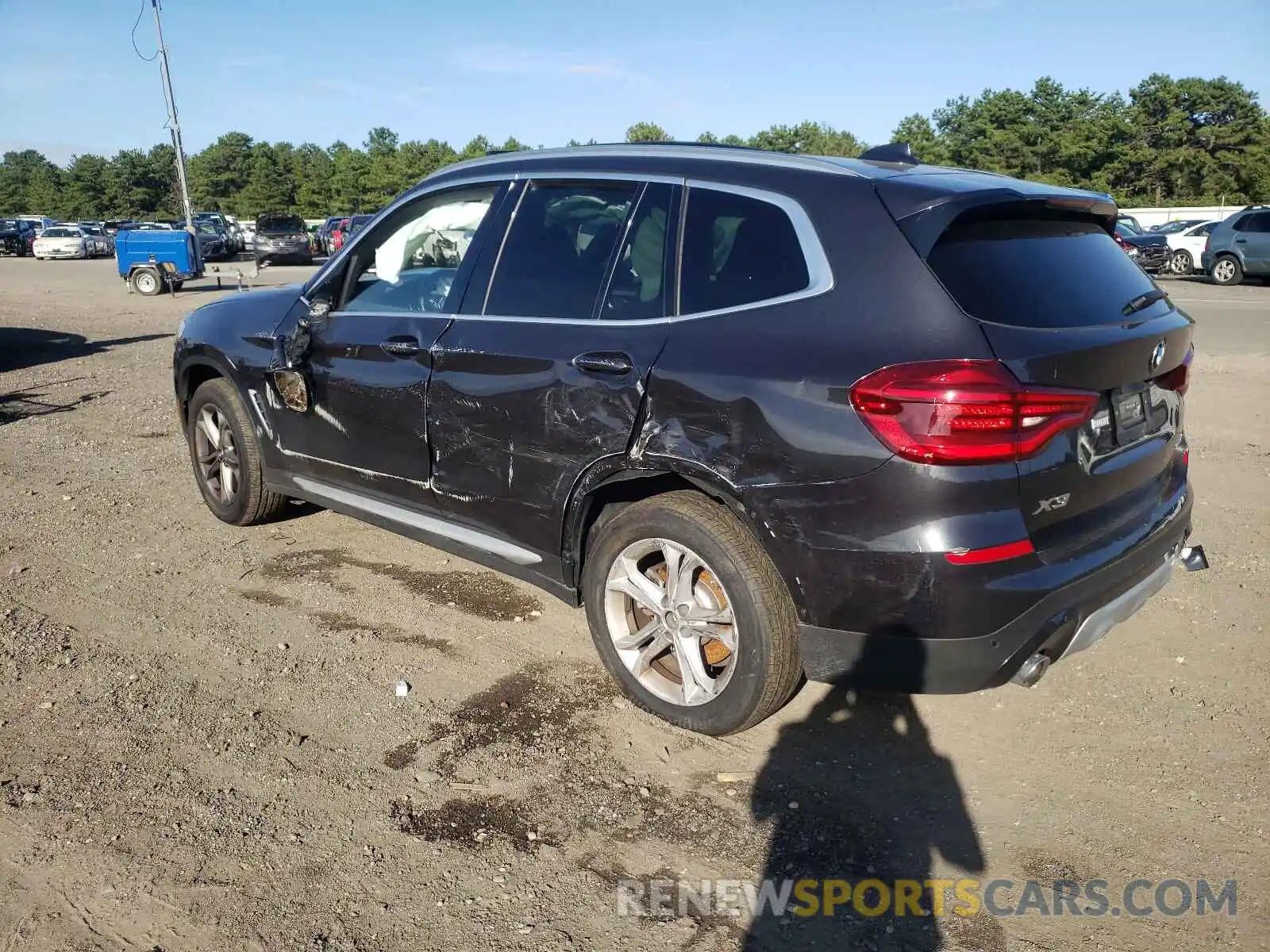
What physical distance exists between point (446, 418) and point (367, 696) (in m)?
1.11

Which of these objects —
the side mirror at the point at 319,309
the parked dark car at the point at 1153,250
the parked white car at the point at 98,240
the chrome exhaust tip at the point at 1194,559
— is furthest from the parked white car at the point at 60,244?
the chrome exhaust tip at the point at 1194,559

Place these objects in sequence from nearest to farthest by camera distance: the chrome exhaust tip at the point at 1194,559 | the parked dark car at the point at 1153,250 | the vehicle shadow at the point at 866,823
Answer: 1. the vehicle shadow at the point at 866,823
2. the chrome exhaust tip at the point at 1194,559
3. the parked dark car at the point at 1153,250

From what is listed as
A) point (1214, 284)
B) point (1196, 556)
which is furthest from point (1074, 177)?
point (1196, 556)

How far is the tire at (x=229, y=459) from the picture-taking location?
203 inches

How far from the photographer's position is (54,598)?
15.1 ft

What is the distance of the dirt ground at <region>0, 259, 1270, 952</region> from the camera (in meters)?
→ 2.54

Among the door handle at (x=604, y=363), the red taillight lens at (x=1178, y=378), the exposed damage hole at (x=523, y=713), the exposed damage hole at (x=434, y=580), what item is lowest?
the exposed damage hole at (x=523, y=713)

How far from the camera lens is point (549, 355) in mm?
3504

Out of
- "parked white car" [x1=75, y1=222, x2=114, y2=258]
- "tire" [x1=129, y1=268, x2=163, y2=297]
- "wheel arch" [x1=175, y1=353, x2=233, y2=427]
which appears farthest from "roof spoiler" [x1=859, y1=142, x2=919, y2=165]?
"parked white car" [x1=75, y1=222, x2=114, y2=258]

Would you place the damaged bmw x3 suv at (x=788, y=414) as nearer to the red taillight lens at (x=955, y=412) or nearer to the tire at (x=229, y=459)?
the red taillight lens at (x=955, y=412)

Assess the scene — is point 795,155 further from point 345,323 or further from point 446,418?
point 345,323

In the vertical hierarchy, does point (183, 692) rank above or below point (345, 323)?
below

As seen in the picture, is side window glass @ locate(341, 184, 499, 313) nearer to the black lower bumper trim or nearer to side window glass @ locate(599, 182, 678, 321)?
side window glass @ locate(599, 182, 678, 321)

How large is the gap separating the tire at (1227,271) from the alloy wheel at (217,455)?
2370cm
